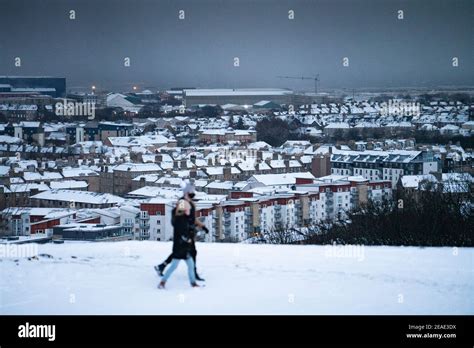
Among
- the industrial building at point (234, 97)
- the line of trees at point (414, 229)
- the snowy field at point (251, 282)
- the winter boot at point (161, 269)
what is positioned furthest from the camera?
the industrial building at point (234, 97)

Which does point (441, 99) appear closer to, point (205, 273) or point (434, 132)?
point (434, 132)

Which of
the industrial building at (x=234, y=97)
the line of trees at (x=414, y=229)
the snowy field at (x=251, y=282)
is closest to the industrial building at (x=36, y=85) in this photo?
the industrial building at (x=234, y=97)

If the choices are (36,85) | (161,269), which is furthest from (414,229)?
(36,85)

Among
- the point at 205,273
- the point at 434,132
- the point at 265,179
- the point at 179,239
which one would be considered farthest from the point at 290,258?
the point at 434,132

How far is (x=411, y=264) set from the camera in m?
2.90

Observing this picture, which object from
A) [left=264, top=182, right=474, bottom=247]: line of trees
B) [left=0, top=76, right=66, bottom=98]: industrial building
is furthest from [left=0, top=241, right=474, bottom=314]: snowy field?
[left=0, top=76, right=66, bottom=98]: industrial building

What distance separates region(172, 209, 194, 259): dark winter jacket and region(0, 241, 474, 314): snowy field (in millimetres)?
125

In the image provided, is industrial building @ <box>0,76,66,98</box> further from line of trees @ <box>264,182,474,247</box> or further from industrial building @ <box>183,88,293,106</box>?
line of trees @ <box>264,182,474,247</box>

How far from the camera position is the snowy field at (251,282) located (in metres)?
2.40

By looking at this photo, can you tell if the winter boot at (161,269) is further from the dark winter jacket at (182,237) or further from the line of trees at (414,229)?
the line of trees at (414,229)

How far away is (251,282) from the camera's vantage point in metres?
2.66

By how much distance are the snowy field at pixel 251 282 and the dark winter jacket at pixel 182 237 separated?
0.41 feet
